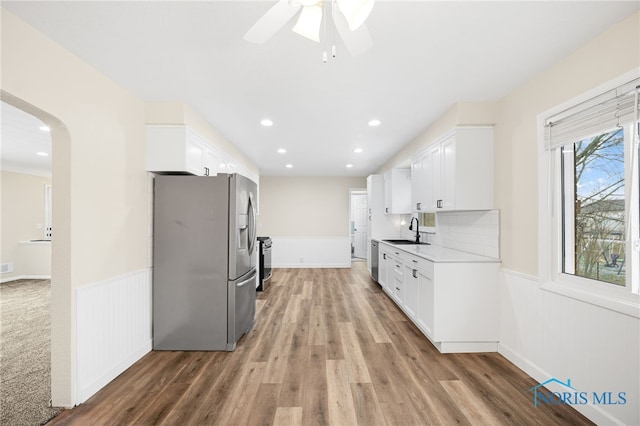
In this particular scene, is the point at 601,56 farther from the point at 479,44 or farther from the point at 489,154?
the point at 489,154

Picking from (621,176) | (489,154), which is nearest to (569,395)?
(621,176)

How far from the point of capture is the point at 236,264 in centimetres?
287

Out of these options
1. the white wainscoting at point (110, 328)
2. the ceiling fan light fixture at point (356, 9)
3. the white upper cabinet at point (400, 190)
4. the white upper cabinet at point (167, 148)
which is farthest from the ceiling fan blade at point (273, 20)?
the white upper cabinet at point (400, 190)

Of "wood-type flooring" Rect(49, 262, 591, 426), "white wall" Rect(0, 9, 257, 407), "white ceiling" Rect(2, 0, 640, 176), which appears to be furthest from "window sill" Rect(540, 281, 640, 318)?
"white wall" Rect(0, 9, 257, 407)

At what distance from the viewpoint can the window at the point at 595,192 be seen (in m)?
1.70

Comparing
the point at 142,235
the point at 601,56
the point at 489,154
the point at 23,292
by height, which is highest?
the point at 601,56

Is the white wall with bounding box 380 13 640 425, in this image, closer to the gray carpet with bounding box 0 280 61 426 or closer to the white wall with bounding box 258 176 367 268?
the gray carpet with bounding box 0 280 61 426

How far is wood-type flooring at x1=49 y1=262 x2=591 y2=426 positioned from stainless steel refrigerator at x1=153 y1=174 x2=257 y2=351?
0.23 meters

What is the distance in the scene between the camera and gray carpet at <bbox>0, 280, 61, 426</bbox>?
192 cm

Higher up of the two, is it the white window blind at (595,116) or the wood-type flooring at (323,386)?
the white window blind at (595,116)

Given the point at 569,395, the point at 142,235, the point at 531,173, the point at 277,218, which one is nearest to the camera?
the point at 569,395

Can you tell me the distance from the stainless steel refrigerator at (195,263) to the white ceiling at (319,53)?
0.94 meters

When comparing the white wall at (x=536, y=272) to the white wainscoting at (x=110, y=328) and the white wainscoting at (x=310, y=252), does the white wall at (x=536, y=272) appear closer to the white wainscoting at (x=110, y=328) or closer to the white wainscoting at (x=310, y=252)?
the white wainscoting at (x=110, y=328)

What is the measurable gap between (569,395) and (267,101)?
3.47 m
